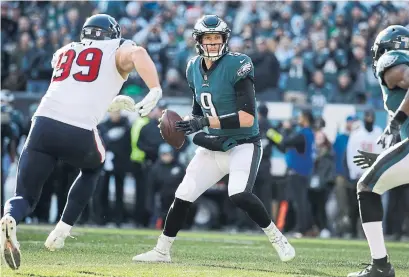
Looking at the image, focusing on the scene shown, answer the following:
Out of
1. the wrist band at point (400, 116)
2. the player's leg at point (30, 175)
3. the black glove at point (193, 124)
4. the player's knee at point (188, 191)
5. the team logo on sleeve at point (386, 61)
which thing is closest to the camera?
the wrist band at point (400, 116)

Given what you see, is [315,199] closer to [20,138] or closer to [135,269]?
[20,138]

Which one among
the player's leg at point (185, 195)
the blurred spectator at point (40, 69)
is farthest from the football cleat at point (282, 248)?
the blurred spectator at point (40, 69)

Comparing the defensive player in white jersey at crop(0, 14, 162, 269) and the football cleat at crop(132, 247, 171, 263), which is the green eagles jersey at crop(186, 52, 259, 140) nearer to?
the defensive player in white jersey at crop(0, 14, 162, 269)

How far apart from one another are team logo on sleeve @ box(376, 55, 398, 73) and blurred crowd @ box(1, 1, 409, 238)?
6140mm

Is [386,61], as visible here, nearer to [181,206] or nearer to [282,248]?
[282,248]

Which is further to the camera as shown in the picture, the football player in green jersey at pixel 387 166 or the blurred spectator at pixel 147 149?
the blurred spectator at pixel 147 149

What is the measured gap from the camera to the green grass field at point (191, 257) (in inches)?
245

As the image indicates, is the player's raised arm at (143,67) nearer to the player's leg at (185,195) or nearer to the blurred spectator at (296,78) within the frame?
the player's leg at (185,195)

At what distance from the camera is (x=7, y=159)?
1263cm

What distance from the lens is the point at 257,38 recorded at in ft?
52.3

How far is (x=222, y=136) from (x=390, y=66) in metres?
1.61

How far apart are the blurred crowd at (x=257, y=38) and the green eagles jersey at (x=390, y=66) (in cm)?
743

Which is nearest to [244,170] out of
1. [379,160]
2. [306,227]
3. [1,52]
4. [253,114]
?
[253,114]

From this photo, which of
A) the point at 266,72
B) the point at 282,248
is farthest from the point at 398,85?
the point at 266,72
